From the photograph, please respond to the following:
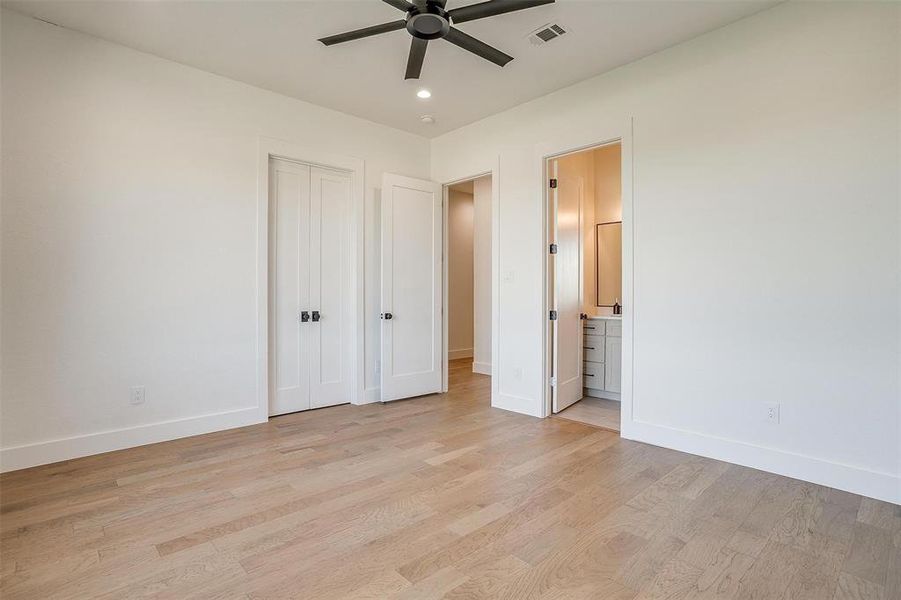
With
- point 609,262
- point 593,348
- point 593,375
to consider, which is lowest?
point 593,375

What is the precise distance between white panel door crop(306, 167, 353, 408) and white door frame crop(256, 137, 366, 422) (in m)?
0.07

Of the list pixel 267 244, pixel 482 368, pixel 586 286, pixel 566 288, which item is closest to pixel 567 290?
pixel 566 288

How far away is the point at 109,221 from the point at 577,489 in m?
3.64

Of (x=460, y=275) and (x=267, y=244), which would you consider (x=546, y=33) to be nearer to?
(x=267, y=244)

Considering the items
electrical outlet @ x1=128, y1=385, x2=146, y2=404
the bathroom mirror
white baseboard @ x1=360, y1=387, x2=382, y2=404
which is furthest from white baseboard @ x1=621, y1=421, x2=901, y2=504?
electrical outlet @ x1=128, y1=385, x2=146, y2=404

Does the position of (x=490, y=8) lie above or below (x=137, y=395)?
above

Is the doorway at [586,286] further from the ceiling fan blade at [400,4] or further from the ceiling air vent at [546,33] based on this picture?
the ceiling fan blade at [400,4]

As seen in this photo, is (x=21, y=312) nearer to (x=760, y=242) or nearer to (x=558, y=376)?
(x=558, y=376)

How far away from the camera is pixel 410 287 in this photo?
481 cm

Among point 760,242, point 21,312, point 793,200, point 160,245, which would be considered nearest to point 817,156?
point 793,200

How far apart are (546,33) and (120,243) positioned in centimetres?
338

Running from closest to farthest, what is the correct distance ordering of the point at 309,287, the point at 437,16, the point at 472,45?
the point at 437,16, the point at 472,45, the point at 309,287

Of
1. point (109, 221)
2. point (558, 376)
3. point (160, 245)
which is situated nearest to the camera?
point (109, 221)

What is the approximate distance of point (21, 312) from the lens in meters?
2.85
